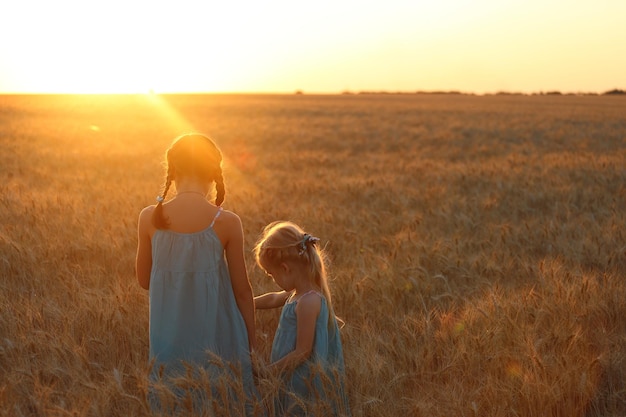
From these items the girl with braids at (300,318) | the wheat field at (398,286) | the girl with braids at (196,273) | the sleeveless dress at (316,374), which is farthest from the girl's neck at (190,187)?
the wheat field at (398,286)

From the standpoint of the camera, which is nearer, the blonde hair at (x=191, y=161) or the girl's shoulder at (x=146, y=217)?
the blonde hair at (x=191, y=161)

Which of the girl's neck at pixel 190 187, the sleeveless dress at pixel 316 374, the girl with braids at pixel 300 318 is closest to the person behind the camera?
the sleeveless dress at pixel 316 374

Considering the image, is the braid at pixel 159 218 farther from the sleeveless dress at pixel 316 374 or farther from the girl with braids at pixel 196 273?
the sleeveless dress at pixel 316 374

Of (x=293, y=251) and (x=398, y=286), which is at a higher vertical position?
(x=293, y=251)

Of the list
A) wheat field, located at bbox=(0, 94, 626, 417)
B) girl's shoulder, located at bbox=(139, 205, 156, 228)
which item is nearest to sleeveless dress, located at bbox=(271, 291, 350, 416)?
wheat field, located at bbox=(0, 94, 626, 417)

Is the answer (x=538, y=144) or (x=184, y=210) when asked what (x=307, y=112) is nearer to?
(x=538, y=144)

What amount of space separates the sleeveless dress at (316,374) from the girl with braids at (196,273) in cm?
15

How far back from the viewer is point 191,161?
2.52 m

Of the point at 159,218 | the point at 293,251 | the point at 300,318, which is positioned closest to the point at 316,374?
the point at 300,318

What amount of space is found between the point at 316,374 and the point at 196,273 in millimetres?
636

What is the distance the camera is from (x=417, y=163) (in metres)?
11.1

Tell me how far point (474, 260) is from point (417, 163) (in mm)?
6764

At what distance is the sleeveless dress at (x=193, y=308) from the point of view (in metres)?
2.56

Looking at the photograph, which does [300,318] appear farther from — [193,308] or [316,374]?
[193,308]
